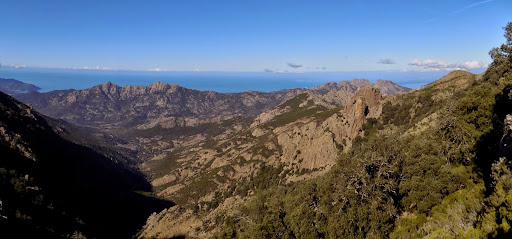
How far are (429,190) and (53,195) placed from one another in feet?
436

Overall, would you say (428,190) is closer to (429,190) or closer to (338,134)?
(429,190)

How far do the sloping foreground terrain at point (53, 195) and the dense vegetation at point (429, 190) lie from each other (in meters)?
57.4

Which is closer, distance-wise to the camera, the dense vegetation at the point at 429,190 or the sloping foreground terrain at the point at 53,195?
the dense vegetation at the point at 429,190

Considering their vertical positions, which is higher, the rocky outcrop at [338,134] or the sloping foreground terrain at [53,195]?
the rocky outcrop at [338,134]

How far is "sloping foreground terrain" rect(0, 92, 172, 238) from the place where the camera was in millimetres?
82812

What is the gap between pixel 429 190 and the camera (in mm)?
33438

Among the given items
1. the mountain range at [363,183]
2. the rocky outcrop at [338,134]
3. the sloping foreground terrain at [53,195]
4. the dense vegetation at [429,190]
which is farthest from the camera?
the rocky outcrop at [338,134]

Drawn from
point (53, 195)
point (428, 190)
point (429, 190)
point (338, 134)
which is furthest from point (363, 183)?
point (53, 195)

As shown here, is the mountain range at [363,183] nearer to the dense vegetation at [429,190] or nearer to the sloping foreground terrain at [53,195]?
the dense vegetation at [429,190]

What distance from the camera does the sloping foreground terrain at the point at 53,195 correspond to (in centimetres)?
8281

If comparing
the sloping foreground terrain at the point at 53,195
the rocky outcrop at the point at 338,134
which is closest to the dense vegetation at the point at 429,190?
the sloping foreground terrain at the point at 53,195

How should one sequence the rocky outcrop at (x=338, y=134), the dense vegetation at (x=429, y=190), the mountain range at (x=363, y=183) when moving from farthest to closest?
the rocky outcrop at (x=338, y=134)
the mountain range at (x=363, y=183)
the dense vegetation at (x=429, y=190)

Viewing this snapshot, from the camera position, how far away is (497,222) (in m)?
19.7

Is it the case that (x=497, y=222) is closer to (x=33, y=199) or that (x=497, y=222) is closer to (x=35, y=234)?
(x=35, y=234)
